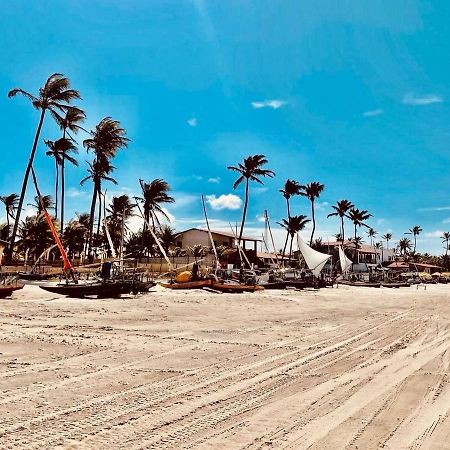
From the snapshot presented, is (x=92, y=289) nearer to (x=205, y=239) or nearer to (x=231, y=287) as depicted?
(x=231, y=287)

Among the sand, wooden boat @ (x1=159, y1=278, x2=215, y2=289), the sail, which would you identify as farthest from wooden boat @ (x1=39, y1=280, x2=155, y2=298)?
the sail

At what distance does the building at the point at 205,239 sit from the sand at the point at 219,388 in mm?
61995

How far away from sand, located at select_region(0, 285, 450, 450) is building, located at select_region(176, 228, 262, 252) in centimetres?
6199

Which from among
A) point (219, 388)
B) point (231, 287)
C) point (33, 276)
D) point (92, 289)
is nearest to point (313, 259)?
point (231, 287)

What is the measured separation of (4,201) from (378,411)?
81395 mm

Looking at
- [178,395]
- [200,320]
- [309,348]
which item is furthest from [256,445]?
[200,320]

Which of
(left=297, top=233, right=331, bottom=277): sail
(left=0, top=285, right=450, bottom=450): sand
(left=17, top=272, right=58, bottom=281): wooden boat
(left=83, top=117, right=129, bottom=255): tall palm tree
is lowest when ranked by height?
(left=0, top=285, right=450, bottom=450): sand

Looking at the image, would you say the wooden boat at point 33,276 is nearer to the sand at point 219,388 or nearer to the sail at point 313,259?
the sand at point 219,388

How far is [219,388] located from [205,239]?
7033 centimetres

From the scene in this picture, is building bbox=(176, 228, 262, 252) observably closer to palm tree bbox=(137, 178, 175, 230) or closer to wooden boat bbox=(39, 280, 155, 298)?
palm tree bbox=(137, 178, 175, 230)

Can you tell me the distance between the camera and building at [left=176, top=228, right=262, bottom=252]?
7550 cm

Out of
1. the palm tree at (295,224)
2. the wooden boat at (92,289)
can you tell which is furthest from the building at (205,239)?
the wooden boat at (92,289)

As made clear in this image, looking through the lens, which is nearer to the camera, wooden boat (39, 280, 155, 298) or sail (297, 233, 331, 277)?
wooden boat (39, 280, 155, 298)

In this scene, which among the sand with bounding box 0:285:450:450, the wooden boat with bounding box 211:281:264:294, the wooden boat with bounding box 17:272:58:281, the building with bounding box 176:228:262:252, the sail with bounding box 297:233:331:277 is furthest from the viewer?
the building with bounding box 176:228:262:252
